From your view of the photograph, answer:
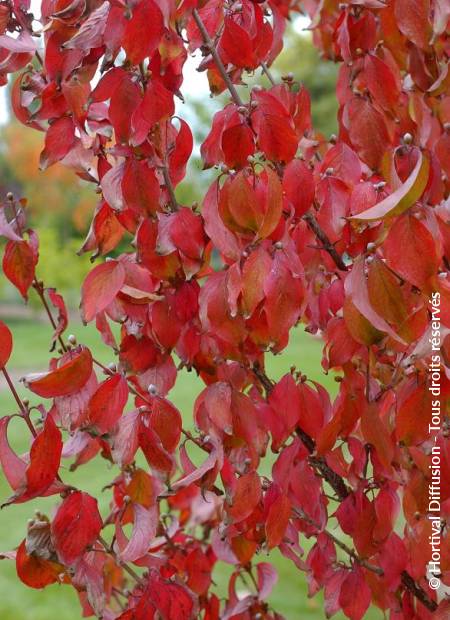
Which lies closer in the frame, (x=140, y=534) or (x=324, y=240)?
(x=140, y=534)

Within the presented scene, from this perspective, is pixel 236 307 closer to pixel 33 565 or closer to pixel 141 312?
pixel 141 312

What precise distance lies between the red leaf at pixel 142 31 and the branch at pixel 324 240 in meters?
0.29

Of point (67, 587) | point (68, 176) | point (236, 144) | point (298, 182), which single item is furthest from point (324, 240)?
point (68, 176)

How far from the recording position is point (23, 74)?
0.90 metres

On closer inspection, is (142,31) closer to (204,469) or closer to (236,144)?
(236,144)

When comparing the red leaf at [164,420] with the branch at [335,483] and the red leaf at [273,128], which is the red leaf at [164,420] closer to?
the branch at [335,483]

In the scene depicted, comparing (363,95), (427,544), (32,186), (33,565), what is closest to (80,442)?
(33,565)

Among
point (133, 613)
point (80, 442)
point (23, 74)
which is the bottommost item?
point (133, 613)

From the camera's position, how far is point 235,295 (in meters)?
0.73

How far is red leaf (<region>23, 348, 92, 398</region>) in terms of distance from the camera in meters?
0.73

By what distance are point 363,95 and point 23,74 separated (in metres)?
0.44

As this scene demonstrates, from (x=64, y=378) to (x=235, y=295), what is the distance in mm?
188

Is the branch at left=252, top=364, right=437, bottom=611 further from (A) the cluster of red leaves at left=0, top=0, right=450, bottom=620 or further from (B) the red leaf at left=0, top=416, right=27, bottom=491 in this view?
(B) the red leaf at left=0, top=416, right=27, bottom=491

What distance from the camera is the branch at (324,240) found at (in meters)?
0.93
